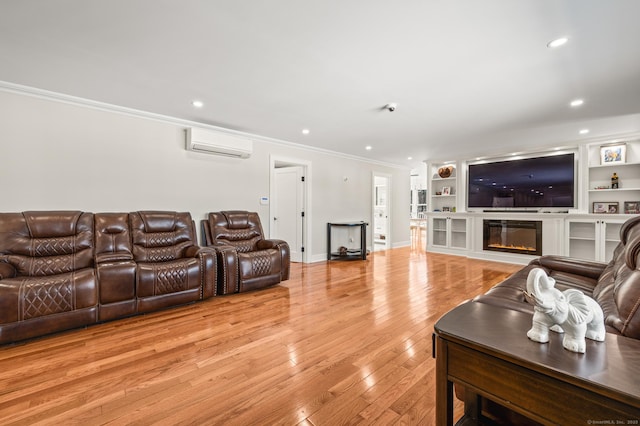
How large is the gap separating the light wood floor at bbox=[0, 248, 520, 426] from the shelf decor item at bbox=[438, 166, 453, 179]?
Answer: 4.31 meters

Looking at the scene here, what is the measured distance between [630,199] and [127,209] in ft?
26.0

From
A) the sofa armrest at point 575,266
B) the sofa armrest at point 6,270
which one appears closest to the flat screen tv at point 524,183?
the sofa armrest at point 575,266

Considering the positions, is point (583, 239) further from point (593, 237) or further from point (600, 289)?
point (600, 289)

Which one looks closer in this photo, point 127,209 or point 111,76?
point 111,76

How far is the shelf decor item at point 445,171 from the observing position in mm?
6895

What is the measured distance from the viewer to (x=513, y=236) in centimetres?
577

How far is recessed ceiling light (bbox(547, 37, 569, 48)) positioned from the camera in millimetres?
2068

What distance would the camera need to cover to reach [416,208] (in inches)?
455

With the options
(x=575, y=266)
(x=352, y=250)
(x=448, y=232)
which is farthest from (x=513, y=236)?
(x=575, y=266)

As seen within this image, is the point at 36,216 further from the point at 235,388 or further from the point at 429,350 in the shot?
the point at 429,350

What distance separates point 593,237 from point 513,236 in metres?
1.18

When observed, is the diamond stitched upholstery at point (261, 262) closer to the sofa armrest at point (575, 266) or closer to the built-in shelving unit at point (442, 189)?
the sofa armrest at point (575, 266)

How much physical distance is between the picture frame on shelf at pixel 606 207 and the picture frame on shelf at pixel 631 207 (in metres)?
0.11

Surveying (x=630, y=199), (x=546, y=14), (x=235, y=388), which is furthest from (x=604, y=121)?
(x=235, y=388)
